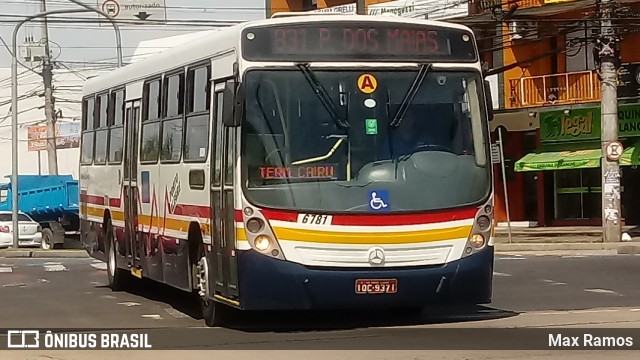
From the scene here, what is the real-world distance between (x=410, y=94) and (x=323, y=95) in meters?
0.93

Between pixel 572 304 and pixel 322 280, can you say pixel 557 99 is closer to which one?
pixel 572 304

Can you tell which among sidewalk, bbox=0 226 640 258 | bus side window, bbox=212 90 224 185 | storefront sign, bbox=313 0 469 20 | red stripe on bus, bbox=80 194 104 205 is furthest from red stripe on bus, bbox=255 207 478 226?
storefront sign, bbox=313 0 469 20

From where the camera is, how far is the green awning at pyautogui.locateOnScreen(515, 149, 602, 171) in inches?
1420

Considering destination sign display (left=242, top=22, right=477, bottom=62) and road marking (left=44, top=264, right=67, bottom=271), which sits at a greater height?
destination sign display (left=242, top=22, right=477, bottom=62)

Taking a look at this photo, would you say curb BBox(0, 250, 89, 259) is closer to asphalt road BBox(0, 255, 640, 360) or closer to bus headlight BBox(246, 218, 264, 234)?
asphalt road BBox(0, 255, 640, 360)

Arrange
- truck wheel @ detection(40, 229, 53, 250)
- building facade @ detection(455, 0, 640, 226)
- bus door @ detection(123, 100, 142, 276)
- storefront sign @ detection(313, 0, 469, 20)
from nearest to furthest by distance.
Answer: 1. bus door @ detection(123, 100, 142, 276)
2. building facade @ detection(455, 0, 640, 226)
3. storefront sign @ detection(313, 0, 469, 20)
4. truck wheel @ detection(40, 229, 53, 250)

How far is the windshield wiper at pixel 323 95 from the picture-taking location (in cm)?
1227

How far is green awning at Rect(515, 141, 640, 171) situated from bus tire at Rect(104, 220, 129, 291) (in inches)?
783

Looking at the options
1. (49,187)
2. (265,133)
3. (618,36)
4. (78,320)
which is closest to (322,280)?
(265,133)

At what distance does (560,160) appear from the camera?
121 feet

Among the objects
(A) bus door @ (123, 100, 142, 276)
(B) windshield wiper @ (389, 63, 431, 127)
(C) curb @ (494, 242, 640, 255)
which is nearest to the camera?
(B) windshield wiper @ (389, 63, 431, 127)

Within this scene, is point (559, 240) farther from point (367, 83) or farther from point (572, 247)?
point (367, 83)

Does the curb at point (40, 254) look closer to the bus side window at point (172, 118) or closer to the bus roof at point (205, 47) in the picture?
the bus roof at point (205, 47)

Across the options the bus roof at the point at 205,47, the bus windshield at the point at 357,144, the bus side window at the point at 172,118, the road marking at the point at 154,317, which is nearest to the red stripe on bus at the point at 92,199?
the bus roof at the point at 205,47
